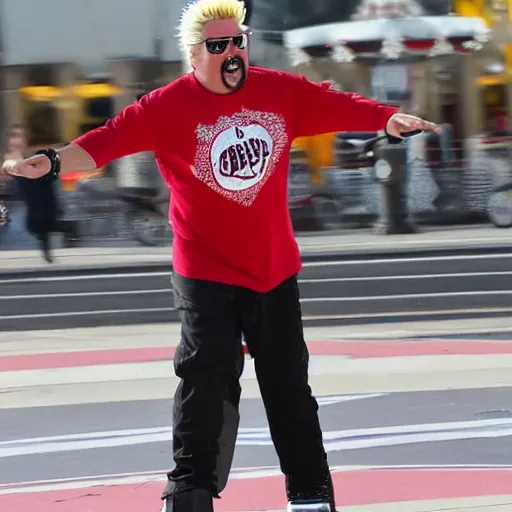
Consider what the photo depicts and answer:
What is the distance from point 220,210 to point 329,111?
491 millimetres

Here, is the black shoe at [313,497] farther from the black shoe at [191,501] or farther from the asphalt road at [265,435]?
the asphalt road at [265,435]

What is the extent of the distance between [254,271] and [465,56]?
10832 mm

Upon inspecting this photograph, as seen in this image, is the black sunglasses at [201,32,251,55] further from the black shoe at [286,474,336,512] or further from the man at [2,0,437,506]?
the black shoe at [286,474,336,512]

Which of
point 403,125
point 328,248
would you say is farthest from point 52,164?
point 328,248

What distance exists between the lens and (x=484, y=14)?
13805mm

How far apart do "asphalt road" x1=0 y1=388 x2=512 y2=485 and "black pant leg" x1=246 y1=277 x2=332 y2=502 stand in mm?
1105

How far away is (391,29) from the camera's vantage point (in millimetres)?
13547

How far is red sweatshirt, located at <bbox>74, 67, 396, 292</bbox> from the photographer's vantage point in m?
3.69

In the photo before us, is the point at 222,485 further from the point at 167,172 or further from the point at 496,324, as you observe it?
the point at 496,324

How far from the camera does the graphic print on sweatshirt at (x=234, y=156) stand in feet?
12.1

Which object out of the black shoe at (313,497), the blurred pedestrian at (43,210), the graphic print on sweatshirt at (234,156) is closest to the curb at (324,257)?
the blurred pedestrian at (43,210)

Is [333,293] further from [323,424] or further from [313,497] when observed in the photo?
[313,497]

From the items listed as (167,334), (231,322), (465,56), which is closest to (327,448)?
(231,322)

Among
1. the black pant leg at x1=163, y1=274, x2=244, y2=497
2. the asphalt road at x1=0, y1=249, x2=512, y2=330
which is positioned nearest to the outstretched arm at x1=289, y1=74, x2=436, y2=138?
the black pant leg at x1=163, y1=274, x2=244, y2=497
